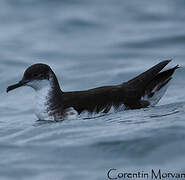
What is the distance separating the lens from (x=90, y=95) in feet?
35.3

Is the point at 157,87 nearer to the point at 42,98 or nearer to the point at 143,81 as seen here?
the point at 143,81

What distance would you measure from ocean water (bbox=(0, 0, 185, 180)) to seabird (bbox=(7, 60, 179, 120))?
0.77 ft

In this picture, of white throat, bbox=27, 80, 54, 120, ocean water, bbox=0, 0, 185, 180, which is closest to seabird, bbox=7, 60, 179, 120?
white throat, bbox=27, 80, 54, 120

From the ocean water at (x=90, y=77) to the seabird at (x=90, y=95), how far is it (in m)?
0.24

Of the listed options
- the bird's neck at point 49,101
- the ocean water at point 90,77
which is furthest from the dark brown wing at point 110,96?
the ocean water at point 90,77

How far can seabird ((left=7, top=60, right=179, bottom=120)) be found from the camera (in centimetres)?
1072

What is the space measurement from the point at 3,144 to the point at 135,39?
25.2 feet

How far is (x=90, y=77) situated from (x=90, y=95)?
3905 mm

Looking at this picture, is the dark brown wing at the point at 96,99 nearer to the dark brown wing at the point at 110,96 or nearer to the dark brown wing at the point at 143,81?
the dark brown wing at the point at 110,96

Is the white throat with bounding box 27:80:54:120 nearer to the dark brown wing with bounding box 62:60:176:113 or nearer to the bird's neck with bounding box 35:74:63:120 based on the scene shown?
the bird's neck with bounding box 35:74:63:120

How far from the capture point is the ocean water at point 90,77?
8.38 m

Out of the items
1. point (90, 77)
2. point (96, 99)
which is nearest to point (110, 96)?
point (96, 99)

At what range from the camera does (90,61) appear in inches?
610

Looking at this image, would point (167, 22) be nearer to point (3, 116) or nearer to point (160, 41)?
point (160, 41)
